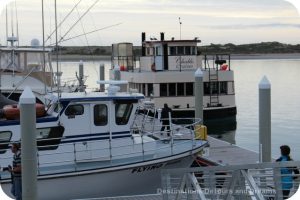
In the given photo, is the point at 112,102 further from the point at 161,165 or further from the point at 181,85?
the point at 181,85

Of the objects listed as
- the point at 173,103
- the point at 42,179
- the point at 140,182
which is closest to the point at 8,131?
the point at 42,179

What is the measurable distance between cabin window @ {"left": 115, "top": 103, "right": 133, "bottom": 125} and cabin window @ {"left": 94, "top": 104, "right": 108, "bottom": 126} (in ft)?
0.89

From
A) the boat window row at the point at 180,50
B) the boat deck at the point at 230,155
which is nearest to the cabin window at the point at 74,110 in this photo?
the boat deck at the point at 230,155

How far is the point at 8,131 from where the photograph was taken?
11797mm

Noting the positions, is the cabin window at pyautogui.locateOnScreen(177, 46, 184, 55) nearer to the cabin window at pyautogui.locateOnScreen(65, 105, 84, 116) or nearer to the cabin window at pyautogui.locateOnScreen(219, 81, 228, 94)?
the cabin window at pyautogui.locateOnScreen(219, 81, 228, 94)

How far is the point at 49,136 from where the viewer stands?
39.6 ft

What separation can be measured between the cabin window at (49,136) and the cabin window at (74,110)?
1.21 feet

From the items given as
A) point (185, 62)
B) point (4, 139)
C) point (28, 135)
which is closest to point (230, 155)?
point (4, 139)

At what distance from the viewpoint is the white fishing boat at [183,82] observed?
31188 mm

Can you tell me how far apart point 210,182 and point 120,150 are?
13.0 feet

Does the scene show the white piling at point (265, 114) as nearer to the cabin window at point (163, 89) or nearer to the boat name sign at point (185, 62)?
the cabin window at point (163, 89)

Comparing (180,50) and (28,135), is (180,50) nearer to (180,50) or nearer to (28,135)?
(180,50)

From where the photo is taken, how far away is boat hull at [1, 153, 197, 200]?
470 inches

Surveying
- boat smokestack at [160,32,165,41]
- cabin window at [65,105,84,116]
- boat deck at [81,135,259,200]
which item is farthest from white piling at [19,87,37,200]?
boat smokestack at [160,32,165,41]
